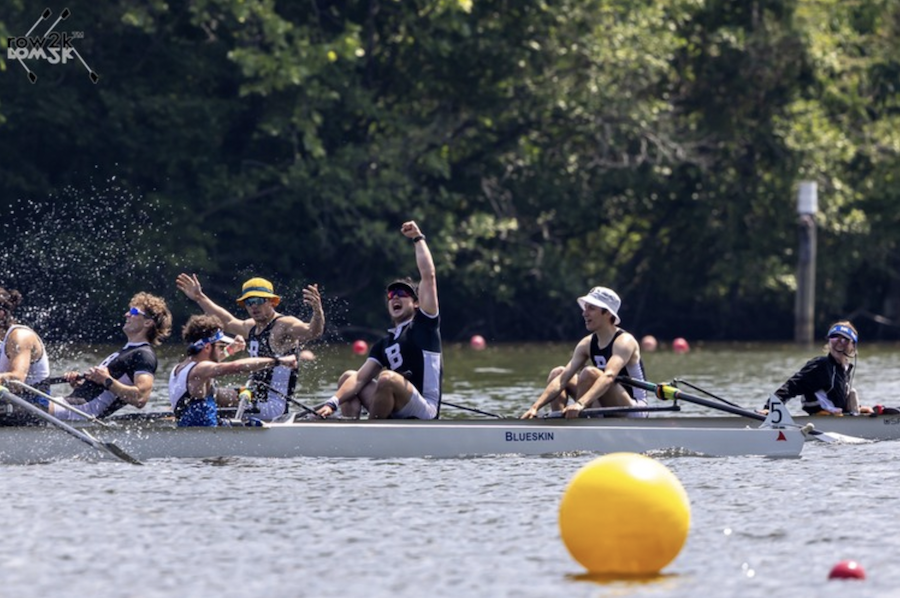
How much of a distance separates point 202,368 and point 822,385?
20.6ft

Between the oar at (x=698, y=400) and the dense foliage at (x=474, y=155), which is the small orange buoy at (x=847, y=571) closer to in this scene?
the oar at (x=698, y=400)

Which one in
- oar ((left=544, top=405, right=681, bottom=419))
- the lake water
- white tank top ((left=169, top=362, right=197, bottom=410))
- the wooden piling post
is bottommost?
the lake water

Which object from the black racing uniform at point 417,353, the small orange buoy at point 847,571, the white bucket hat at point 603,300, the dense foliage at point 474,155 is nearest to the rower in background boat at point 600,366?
the white bucket hat at point 603,300

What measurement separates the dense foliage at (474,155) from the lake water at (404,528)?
18364mm

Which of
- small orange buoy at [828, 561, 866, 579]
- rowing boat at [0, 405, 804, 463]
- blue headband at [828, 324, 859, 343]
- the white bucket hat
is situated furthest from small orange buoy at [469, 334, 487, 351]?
small orange buoy at [828, 561, 866, 579]

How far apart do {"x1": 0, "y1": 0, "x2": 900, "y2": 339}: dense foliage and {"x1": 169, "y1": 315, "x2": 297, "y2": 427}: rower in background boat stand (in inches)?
668

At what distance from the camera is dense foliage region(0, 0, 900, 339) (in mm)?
36125

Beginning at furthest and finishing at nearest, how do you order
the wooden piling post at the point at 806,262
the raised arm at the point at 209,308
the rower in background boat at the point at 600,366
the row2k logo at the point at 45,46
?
the wooden piling post at the point at 806,262
the row2k logo at the point at 45,46
the raised arm at the point at 209,308
the rower in background boat at the point at 600,366

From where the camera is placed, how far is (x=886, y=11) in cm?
4306

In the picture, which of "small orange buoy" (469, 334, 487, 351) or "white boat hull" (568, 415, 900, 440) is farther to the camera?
"small orange buoy" (469, 334, 487, 351)

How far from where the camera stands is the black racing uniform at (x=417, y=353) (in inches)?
656

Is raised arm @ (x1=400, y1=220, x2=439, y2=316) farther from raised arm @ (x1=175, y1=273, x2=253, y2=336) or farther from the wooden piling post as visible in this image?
the wooden piling post

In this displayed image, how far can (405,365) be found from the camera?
55.2 ft

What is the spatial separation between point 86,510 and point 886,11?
109 ft
